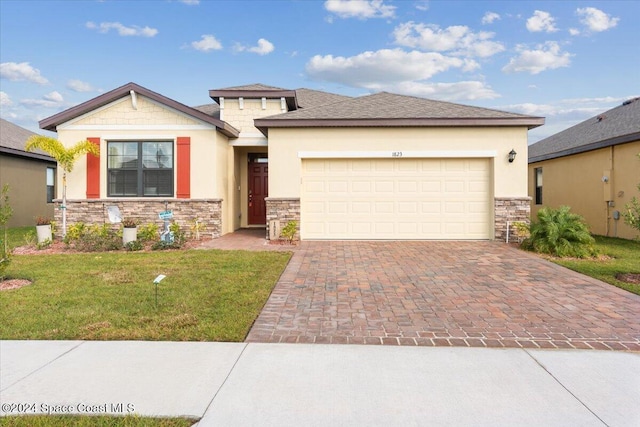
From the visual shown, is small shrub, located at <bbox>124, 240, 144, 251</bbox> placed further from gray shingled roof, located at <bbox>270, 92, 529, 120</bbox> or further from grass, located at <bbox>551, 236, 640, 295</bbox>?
grass, located at <bbox>551, 236, 640, 295</bbox>

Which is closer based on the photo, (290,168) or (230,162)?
(290,168)

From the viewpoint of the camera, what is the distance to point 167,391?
3.20 metres

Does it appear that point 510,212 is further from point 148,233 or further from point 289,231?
point 148,233

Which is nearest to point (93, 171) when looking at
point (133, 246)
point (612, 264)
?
point (133, 246)

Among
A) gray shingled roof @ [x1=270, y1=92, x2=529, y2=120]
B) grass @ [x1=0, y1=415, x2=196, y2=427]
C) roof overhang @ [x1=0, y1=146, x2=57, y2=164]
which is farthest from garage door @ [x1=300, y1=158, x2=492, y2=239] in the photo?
roof overhang @ [x1=0, y1=146, x2=57, y2=164]

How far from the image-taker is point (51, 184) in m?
19.8

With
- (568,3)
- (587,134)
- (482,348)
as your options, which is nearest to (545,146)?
(587,134)

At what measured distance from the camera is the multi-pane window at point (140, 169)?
12531 mm

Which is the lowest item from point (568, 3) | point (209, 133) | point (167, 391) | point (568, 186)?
point (167, 391)

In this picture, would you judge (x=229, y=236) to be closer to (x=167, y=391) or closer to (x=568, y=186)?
(x=167, y=391)

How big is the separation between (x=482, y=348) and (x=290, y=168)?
345 inches

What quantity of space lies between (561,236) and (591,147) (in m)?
6.47

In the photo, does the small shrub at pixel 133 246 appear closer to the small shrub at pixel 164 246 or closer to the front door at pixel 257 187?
the small shrub at pixel 164 246

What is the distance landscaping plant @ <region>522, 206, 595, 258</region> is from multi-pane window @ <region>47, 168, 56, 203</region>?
20.7 metres
